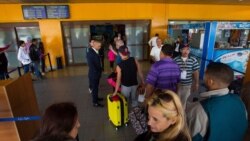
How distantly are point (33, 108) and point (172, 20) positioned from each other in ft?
25.4

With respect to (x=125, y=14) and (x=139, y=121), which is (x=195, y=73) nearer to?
(x=139, y=121)

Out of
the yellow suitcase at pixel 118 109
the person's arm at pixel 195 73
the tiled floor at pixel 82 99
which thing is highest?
the person's arm at pixel 195 73

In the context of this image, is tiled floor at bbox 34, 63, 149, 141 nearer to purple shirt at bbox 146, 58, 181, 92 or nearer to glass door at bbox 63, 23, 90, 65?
purple shirt at bbox 146, 58, 181, 92

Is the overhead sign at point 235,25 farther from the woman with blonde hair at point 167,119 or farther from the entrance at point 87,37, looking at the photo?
the woman with blonde hair at point 167,119

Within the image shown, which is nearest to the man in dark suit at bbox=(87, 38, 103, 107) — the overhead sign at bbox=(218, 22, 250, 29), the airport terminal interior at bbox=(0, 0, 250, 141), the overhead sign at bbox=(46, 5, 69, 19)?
the airport terminal interior at bbox=(0, 0, 250, 141)

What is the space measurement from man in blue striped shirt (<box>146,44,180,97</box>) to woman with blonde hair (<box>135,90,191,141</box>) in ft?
3.95

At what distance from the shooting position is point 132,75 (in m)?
2.87

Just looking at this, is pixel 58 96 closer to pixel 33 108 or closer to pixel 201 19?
pixel 33 108

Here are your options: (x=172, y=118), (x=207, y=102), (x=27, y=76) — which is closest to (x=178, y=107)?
(x=172, y=118)

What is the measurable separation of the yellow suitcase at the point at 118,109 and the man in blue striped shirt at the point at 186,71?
1.01 meters

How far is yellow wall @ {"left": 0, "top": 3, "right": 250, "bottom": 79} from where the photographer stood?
748cm

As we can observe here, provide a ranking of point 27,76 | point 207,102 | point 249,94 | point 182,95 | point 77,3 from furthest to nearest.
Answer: point 77,3
point 182,95
point 27,76
point 249,94
point 207,102

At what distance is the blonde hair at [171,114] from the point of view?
98cm

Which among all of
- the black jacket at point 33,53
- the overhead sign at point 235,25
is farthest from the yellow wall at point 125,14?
the overhead sign at point 235,25
